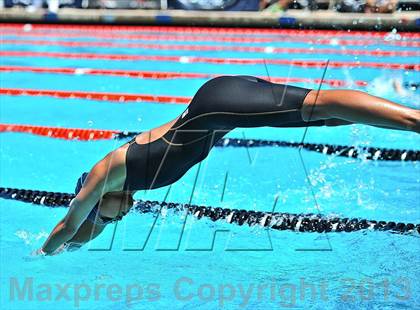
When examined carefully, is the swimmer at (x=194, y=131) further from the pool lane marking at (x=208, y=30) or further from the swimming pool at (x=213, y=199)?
the pool lane marking at (x=208, y=30)

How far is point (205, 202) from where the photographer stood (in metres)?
4.51

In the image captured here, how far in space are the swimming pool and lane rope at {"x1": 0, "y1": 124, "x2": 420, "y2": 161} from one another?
→ 0.22ft

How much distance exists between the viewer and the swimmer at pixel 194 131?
261 centimetres

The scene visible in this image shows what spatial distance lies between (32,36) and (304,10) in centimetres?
369

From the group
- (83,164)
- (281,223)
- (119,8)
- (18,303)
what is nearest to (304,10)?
(119,8)

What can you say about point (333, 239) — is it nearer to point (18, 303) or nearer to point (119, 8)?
point (18, 303)

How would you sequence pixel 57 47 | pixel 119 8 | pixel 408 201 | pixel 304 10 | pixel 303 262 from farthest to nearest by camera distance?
pixel 119 8 < pixel 304 10 < pixel 57 47 < pixel 408 201 < pixel 303 262

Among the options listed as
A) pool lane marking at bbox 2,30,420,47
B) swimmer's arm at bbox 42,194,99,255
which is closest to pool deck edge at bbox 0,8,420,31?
pool lane marking at bbox 2,30,420,47

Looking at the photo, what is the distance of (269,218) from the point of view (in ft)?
13.7

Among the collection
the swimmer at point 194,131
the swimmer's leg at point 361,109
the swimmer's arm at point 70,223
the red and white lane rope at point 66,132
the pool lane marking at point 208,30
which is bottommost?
the pool lane marking at point 208,30

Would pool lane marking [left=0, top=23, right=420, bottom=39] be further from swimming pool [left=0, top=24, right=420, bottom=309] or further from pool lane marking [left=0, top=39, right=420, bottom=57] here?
swimming pool [left=0, top=24, right=420, bottom=309]

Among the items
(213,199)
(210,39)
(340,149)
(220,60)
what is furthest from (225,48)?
(213,199)

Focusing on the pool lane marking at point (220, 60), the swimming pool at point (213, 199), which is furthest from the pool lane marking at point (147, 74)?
the pool lane marking at point (220, 60)

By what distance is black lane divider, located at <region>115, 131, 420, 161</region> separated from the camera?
5109 mm
